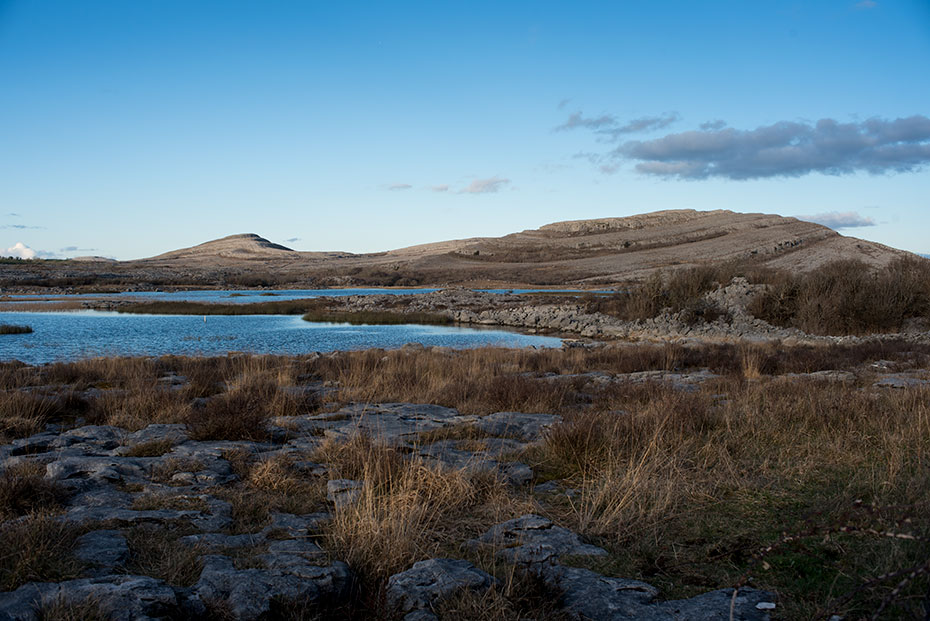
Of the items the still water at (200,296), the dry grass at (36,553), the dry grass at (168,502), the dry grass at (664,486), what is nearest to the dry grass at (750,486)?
the dry grass at (664,486)

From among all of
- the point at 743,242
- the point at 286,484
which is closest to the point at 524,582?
the point at 286,484

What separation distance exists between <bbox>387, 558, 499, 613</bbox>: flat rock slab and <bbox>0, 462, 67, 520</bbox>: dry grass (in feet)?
8.56

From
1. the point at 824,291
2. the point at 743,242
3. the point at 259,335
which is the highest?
the point at 743,242

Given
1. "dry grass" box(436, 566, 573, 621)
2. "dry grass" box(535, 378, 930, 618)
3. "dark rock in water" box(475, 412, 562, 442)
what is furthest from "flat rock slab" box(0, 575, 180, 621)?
"dark rock in water" box(475, 412, 562, 442)

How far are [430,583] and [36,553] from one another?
7.48ft

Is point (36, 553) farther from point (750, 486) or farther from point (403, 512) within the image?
point (750, 486)

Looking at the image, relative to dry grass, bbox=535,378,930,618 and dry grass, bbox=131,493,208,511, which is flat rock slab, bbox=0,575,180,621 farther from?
dry grass, bbox=535,378,930,618

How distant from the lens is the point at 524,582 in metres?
3.55

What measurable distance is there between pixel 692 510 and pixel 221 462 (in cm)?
427

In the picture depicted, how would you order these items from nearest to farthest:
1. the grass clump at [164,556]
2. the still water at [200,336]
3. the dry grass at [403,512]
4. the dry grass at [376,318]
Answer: the grass clump at [164,556]
the dry grass at [403,512]
the still water at [200,336]
the dry grass at [376,318]

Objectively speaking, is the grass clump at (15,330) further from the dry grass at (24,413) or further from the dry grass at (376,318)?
the dry grass at (24,413)

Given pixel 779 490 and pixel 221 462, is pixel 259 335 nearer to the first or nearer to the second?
pixel 221 462

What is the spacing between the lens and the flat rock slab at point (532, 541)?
3.97 meters

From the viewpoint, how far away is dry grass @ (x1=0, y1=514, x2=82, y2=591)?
11.1 feet
